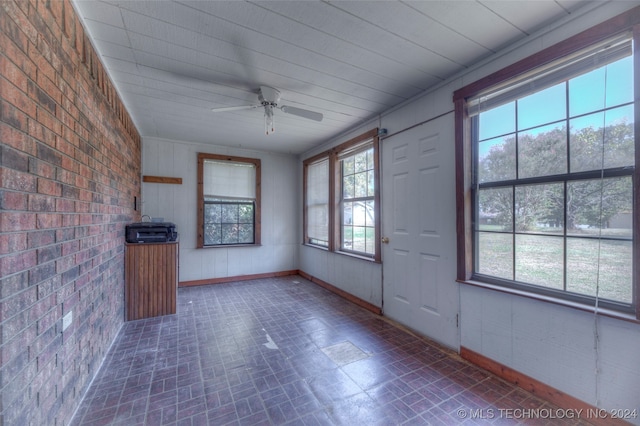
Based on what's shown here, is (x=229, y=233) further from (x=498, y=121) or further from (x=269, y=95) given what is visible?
(x=498, y=121)

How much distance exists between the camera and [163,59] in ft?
7.38

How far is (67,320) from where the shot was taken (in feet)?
5.33

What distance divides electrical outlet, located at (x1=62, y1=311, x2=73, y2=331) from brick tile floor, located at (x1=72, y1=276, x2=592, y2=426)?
2.11 ft

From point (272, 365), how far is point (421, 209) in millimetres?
2133

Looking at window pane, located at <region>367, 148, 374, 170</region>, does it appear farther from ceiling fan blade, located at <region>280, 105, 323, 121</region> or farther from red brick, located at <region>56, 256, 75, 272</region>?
red brick, located at <region>56, 256, 75, 272</region>

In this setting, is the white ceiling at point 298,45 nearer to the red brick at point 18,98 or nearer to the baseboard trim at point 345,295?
the red brick at point 18,98

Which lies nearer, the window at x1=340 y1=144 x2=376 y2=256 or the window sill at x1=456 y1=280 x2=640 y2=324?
the window sill at x1=456 y1=280 x2=640 y2=324

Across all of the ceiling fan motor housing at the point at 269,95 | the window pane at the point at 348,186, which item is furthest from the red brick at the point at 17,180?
the window pane at the point at 348,186

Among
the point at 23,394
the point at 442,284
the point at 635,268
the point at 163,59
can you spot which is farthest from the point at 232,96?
the point at 635,268

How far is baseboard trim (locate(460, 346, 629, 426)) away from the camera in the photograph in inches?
64.6

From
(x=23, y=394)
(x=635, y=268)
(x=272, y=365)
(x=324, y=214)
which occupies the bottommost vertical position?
(x=272, y=365)

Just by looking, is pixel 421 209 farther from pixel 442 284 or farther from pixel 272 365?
pixel 272 365

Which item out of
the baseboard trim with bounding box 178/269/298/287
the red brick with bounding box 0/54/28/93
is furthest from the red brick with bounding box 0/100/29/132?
the baseboard trim with bounding box 178/269/298/287

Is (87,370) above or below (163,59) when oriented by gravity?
below
